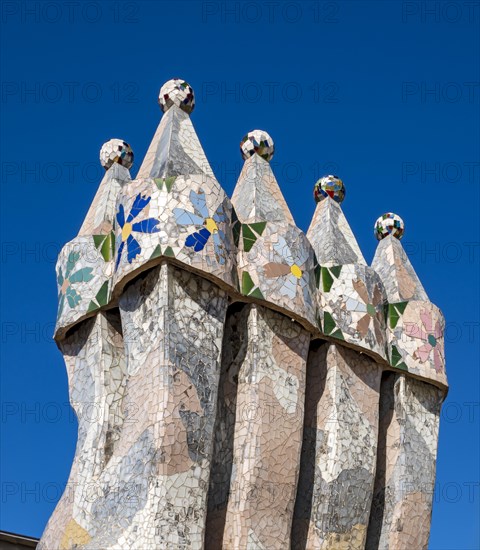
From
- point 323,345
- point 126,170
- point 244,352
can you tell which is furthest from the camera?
point 126,170

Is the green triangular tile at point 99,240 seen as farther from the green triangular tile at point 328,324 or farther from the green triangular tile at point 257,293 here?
the green triangular tile at point 328,324

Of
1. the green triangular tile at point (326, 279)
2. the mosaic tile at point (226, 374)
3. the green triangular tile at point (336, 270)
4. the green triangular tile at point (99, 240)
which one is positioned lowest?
the mosaic tile at point (226, 374)

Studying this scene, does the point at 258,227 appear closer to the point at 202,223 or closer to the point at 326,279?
the point at 202,223

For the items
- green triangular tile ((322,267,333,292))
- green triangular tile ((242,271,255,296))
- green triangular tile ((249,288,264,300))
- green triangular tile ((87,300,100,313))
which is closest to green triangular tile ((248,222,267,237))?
green triangular tile ((242,271,255,296))

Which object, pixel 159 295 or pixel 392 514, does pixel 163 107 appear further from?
pixel 392 514

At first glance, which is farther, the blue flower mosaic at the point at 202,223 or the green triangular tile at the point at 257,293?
the green triangular tile at the point at 257,293

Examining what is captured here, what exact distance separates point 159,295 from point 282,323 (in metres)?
1.55

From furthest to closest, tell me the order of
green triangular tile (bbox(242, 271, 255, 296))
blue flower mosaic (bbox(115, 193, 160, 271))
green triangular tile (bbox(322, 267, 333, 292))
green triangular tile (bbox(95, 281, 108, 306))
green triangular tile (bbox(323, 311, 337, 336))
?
green triangular tile (bbox(322, 267, 333, 292)) → green triangular tile (bbox(323, 311, 337, 336)) → green triangular tile (bbox(95, 281, 108, 306)) → green triangular tile (bbox(242, 271, 255, 296)) → blue flower mosaic (bbox(115, 193, 160, 271))

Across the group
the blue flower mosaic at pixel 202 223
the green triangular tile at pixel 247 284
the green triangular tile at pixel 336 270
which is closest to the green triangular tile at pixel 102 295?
the blue flower mosaic at pixel 202 223

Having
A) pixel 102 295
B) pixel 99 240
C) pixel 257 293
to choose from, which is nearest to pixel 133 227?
pixel 102 295

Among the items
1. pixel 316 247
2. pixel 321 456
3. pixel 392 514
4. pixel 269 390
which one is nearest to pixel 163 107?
pixel 316 247

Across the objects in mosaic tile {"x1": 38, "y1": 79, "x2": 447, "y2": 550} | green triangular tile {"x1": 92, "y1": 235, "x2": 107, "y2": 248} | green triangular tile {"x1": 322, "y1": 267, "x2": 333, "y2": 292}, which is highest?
green triangular tile {"x1": 322, "y1": 267, "x2": 333, "y2": 292}

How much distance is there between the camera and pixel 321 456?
11.7m

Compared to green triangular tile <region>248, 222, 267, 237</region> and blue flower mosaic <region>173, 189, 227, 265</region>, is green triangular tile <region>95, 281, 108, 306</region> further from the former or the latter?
green triangular tile <region>248, 222, 267, 237</region>
